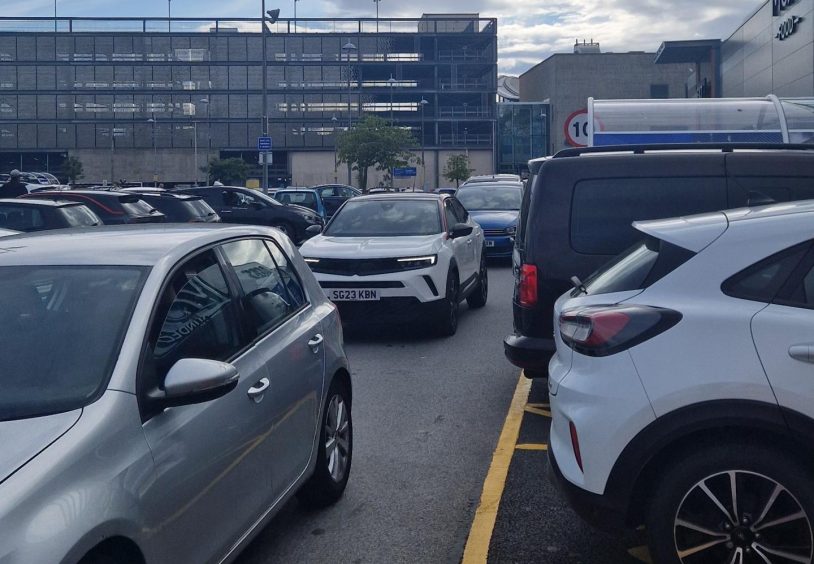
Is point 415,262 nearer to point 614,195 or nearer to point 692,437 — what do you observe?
point 614,195

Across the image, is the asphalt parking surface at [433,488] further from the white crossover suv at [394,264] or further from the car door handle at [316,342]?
the white crossover suv at [394,264]

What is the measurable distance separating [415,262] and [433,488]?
216 inches

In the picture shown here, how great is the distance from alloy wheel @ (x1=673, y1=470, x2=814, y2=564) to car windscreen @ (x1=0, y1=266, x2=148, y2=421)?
225 cm

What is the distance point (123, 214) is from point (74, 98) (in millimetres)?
70959

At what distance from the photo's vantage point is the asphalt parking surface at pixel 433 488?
15.9ft

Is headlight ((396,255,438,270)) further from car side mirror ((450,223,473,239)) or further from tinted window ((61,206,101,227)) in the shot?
tinted window ((61,206,101,227))

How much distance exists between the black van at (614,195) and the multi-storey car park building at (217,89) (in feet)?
253

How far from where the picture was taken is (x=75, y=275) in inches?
161

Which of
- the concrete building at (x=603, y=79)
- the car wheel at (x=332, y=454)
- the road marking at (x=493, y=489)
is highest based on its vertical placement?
the concrete building at (x=603, y=79)

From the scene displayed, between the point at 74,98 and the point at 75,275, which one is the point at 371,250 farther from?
the point at 74,98

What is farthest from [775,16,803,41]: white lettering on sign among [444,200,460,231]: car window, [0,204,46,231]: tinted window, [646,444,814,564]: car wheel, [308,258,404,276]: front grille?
[646,444,814,564]: car wheel

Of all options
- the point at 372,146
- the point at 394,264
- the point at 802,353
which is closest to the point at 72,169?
the point at 372,146

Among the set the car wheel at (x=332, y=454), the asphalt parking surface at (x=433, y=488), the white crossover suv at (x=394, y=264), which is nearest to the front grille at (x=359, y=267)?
the white crossover suv at (x=394, y=264)

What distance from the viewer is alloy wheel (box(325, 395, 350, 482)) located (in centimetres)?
546
